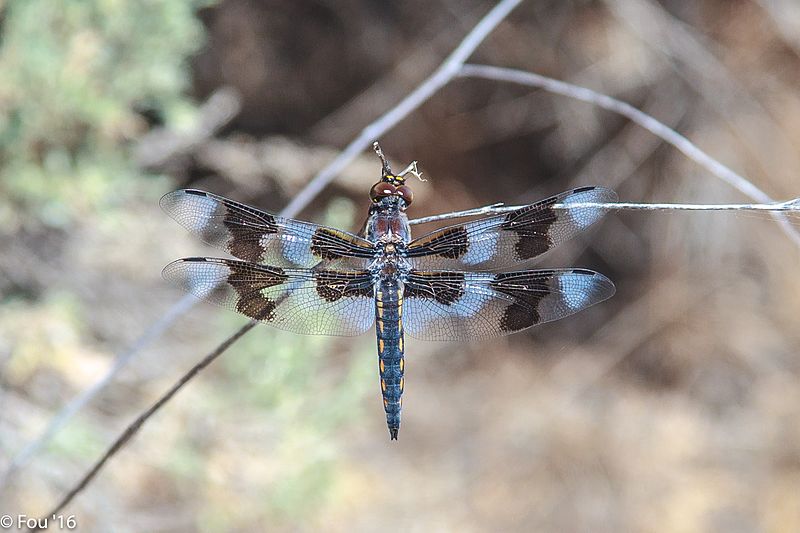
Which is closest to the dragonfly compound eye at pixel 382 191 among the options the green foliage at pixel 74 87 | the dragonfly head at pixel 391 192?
the dragonfly head at pixel 391 192

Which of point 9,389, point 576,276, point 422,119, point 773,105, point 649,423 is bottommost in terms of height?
point 576,276

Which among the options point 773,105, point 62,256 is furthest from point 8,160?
point 773,105

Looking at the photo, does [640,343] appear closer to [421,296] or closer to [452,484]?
[452,484]

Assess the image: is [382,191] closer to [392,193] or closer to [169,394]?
[392,193]

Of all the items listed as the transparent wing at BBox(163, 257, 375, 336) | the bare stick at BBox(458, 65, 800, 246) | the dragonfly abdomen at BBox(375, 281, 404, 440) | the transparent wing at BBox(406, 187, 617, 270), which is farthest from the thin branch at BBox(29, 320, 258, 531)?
the bare stick at BBox(458, 65, 800, 246)

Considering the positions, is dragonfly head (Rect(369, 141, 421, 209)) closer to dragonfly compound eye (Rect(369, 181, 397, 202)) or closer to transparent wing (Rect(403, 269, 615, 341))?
dragonfly compound eye (Rect(369, 181, 397, 202))

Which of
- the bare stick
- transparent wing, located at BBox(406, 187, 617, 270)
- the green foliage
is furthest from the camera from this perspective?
the green foliage

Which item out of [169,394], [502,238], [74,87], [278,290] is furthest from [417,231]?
[169,394]
